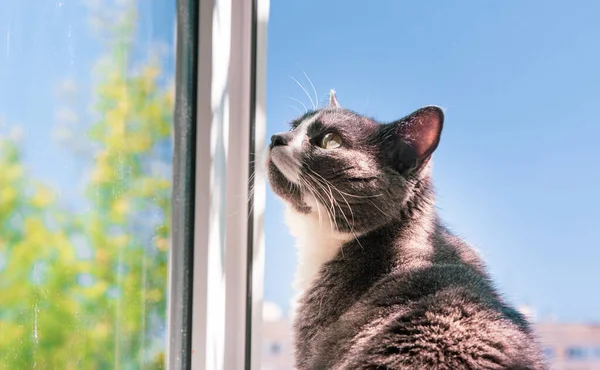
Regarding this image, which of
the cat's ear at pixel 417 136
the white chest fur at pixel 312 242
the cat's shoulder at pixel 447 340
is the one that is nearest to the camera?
the cat's shoulder at pixel 447 340

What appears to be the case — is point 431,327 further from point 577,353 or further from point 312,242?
point 312,242

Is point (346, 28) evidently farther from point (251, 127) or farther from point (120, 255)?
point (120, 255)

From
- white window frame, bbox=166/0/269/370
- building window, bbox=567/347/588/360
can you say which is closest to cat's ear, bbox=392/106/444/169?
white window frame, bbox=166/0/269/370

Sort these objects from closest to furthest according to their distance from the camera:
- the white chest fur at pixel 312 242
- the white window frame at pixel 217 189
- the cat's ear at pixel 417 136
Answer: the cat's ear at pixel 417 136 < the white chest fur at pixel 312 242 < the white window frame at pixel 217 189

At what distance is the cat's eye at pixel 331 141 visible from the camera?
1320 millimetres

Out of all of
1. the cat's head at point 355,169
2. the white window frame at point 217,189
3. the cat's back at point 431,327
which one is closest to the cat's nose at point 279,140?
the cat's head at point 355,169

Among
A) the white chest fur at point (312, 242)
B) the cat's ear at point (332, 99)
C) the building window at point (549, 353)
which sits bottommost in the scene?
the building window at point (549, 353)

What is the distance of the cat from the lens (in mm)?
1002

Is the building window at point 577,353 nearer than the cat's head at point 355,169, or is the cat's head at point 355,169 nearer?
the building window at point 577,353

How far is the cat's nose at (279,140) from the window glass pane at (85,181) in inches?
12.3

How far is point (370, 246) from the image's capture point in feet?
4.08

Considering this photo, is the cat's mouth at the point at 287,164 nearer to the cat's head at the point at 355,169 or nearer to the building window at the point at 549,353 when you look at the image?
the cat's head at the point at 355,169

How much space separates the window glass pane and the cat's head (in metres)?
0.33

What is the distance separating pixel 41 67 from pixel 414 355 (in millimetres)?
781
